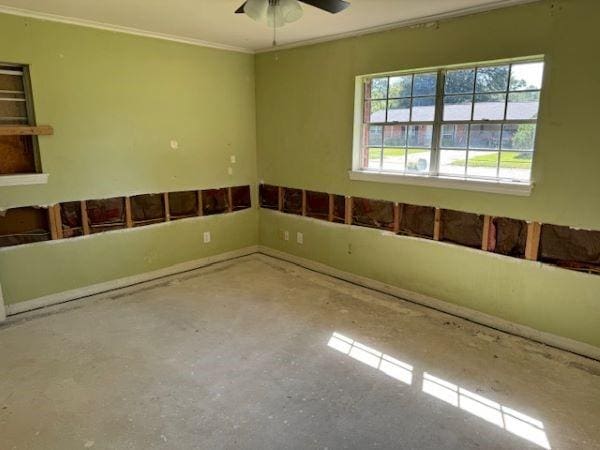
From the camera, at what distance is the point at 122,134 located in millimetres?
4059

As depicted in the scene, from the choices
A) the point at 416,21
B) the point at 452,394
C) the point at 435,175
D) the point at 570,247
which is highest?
the point at 416,21

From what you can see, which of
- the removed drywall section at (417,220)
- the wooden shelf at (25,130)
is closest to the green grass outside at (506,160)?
the removed drywall section at (417,220)

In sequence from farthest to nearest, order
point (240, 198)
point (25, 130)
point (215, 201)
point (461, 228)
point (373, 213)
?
point (240, 198) < point (215, 201) < point (373, 213) < point (461, 228) < point (25, 130)

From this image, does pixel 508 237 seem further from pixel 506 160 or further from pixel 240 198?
pixel 240 198

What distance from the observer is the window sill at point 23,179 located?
342 centimetres

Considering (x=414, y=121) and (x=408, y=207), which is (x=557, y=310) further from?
(x=414, y=121)

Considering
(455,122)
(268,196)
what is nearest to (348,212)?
(268,196)

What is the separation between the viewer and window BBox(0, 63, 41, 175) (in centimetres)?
343

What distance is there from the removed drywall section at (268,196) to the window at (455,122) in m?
1.38

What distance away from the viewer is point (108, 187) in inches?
159

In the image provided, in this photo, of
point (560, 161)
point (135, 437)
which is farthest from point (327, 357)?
point (560, 161)

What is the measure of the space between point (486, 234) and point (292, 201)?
2365 millimetres

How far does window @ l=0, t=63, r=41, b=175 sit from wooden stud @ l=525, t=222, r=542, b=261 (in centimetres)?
430

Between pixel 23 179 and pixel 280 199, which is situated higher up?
pixel 23 179
